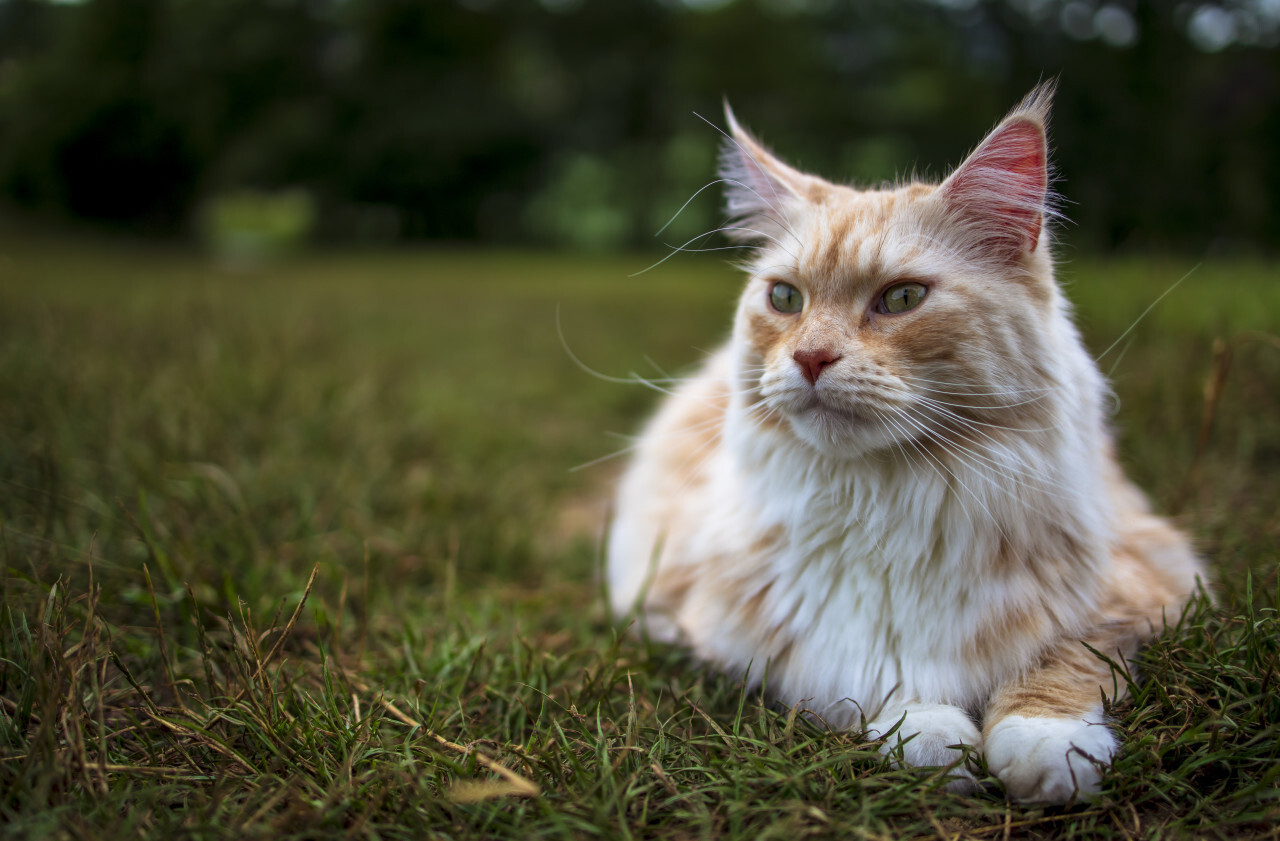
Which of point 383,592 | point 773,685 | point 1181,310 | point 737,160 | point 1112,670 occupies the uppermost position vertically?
point 737,160

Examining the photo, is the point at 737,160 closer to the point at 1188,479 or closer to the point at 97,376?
the point at 1188,479

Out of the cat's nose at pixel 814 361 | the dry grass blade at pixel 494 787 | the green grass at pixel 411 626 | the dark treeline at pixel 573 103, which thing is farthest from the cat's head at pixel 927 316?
the dark treeline at pixel 573 103

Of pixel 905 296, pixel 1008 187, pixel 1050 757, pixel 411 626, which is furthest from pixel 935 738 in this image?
pixel 411 626

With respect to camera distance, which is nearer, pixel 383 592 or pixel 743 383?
pixel 743 383

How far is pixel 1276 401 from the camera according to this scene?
108 inches

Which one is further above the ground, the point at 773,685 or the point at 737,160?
the point at 737,160

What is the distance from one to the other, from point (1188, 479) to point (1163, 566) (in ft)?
2.04

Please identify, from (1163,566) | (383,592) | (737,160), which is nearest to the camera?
(1163,566)

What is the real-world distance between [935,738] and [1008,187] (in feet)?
3.31

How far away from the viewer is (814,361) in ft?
4.46

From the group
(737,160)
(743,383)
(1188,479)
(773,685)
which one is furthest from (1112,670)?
(737,160)

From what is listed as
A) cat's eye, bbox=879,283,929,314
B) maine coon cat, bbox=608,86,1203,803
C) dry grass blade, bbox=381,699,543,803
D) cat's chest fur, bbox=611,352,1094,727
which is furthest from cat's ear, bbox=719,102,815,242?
dry grass blade, bbox=381,699,543,803

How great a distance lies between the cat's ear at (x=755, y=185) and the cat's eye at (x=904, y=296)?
1.10 ft

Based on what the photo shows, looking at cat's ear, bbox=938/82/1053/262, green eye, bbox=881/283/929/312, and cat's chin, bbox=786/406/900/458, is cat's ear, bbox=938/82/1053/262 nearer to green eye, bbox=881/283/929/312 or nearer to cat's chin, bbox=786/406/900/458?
green eye, bbox=881/283/929/312
